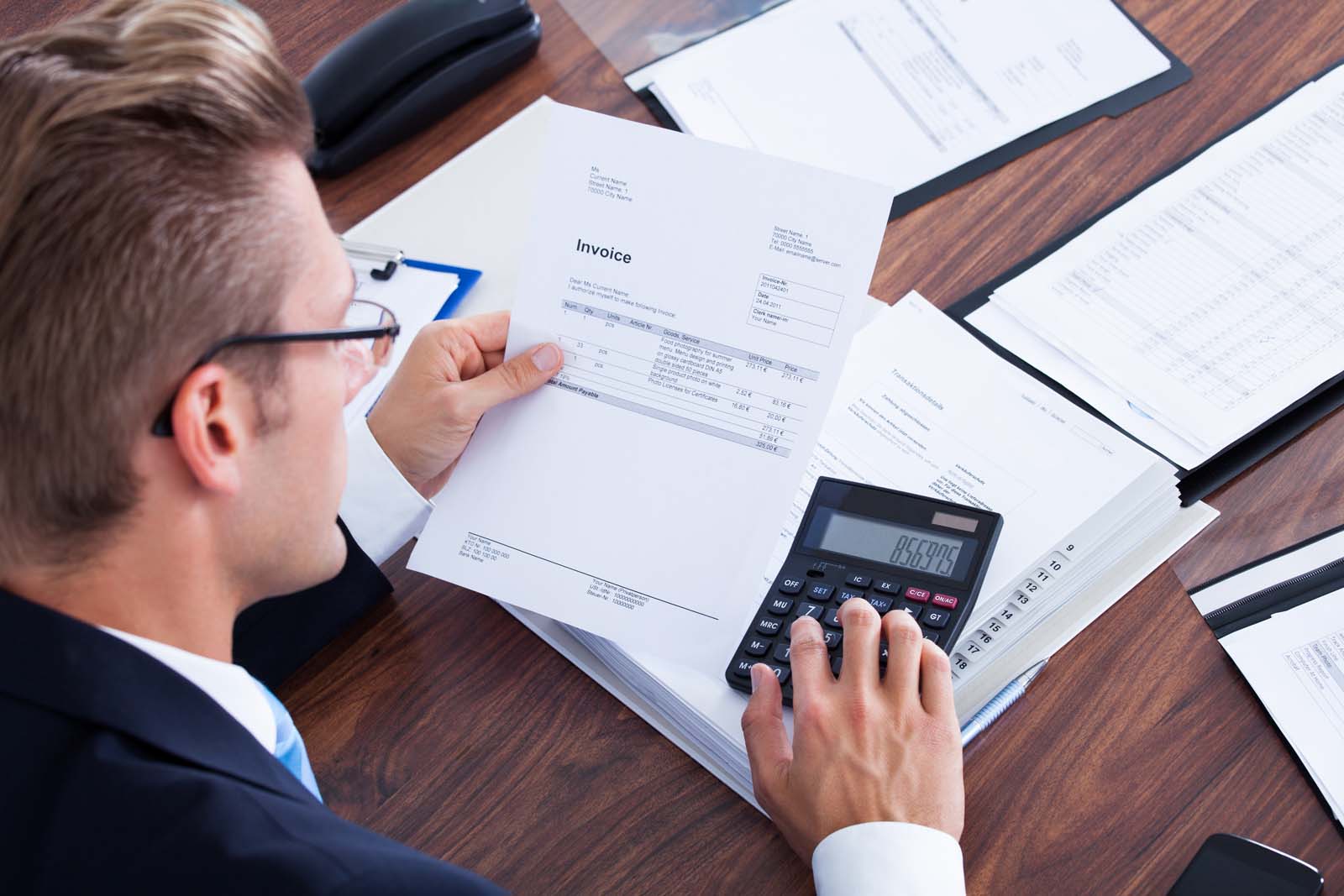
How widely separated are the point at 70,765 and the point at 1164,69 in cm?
110

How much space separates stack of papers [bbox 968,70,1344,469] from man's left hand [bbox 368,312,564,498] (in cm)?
40

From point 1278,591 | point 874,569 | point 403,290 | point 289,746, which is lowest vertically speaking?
point 289,746

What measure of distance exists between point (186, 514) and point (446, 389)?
262 mm

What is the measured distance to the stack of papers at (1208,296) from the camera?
0.91 metres

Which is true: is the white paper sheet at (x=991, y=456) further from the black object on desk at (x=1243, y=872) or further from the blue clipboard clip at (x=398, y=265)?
the blue clipboard clip at (x=398, y=265)

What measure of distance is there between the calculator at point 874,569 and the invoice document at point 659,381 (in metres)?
0.03

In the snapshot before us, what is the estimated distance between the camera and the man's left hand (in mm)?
878

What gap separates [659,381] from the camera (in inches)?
33.8

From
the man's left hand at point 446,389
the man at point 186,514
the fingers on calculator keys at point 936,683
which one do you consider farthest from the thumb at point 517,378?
the fingers on calculator keys at point 936,683

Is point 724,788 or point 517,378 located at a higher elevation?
point 517,378

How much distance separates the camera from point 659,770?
32.0 inches

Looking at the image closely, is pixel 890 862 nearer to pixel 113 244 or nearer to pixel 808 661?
pixel 808 661

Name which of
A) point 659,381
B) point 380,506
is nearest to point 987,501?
point 659,381

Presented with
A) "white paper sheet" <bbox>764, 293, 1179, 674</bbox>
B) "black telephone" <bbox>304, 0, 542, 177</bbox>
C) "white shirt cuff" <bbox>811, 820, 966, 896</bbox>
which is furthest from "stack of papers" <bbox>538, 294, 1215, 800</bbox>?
"black telephone" <bbox>304, 0, 542, 177</bbox>
